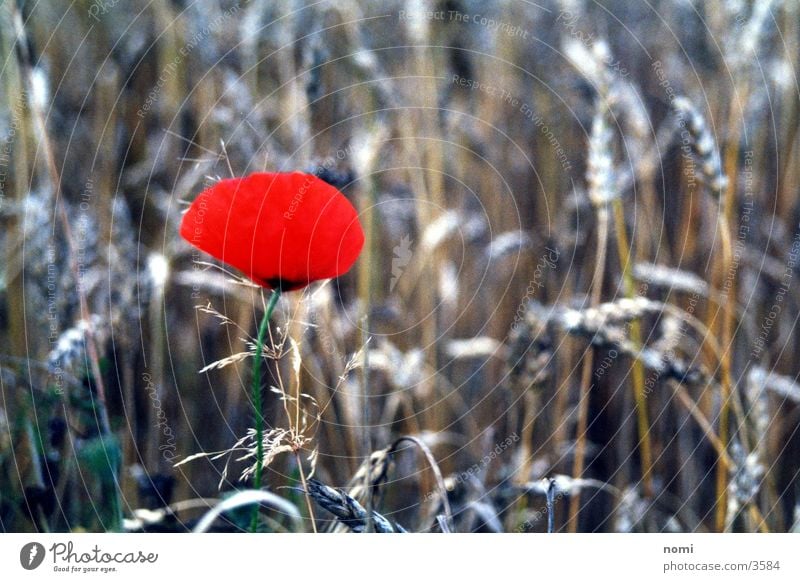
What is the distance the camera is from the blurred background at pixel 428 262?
0.69 metres

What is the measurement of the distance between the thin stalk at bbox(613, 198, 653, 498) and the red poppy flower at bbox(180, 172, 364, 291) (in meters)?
0.33

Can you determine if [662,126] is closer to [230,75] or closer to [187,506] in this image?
[230,75]

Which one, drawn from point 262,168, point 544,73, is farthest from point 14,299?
point 544,73

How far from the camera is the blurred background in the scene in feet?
2.28

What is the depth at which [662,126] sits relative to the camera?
758 millimetres

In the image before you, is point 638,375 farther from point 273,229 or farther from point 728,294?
point 273,229

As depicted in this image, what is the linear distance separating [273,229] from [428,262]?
290 millimetres

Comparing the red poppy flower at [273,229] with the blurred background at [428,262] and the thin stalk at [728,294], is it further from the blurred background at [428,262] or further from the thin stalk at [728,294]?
the thin stalk at [728,294]
